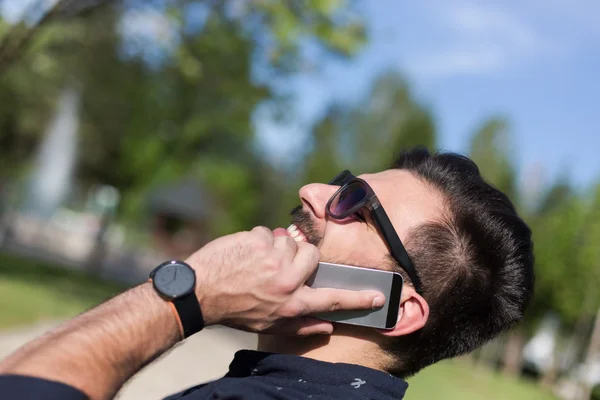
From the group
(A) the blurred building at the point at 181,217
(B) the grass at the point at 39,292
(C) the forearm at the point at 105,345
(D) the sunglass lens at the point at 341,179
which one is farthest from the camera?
(A) the blurred building at the point at 181,217

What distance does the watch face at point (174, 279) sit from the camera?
168cm

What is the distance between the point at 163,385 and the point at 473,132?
30989 mm

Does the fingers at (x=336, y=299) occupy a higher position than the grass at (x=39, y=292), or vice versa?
the fingers at (x=336, y=299)

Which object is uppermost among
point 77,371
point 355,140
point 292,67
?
point 292,67

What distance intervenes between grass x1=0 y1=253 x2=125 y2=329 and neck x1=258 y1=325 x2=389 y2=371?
628 cm

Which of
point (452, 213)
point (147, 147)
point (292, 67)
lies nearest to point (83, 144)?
point (147, 147)

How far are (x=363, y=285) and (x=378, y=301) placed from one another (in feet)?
0.22

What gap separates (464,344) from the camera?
242 centimetres

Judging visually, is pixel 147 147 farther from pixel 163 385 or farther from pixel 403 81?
pixel 403 81

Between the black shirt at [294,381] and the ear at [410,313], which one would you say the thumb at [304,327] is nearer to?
the black shirt at [294,381]

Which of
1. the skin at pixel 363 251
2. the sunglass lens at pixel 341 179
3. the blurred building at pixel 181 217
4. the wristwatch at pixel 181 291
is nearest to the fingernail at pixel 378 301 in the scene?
the skin at pixel 363 251

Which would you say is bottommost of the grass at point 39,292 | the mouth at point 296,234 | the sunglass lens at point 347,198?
the grass at point 39,292

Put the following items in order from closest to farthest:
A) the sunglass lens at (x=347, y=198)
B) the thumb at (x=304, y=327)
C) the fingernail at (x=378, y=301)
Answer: the thumb at (x=304, y=327) < the fingernail at (x=378, y=301) < the sunglass lens at (x=347, y=198)

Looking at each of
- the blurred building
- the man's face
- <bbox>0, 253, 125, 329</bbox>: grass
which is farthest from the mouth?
the blurred building
